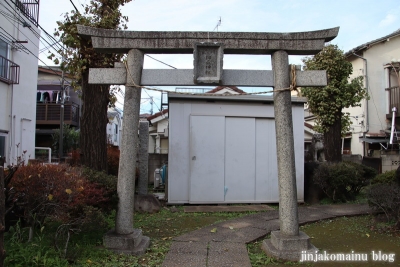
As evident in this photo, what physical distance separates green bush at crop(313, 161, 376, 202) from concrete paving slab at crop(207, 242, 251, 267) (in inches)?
181

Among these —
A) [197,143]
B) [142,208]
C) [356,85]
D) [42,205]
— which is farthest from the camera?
[356,85]

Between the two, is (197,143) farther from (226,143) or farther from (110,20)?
(110,20)

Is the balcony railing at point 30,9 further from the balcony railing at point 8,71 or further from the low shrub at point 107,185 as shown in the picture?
the low shrub at point 107,185

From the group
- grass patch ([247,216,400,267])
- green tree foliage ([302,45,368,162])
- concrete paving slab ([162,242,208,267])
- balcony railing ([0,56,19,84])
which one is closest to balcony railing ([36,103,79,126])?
balcony railing ([0,56,19,84])

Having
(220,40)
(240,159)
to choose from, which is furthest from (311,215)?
(220,40)

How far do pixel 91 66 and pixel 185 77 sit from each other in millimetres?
2948

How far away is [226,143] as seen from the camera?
958 cm

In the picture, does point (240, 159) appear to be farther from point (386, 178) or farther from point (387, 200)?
point (387, 200)

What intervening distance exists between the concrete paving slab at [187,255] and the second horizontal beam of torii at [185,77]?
2693 millimetres

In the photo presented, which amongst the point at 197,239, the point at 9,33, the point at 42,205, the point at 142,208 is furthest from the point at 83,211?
→ the point at 9,33

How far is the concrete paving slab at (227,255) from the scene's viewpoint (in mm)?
4848

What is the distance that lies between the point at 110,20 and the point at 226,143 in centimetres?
443

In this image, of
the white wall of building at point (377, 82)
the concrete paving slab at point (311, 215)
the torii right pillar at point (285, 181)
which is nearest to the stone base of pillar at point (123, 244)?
the torii right pillar at point (285, 181)

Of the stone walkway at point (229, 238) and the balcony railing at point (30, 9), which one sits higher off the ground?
the balcony railing at point (30, 9)
